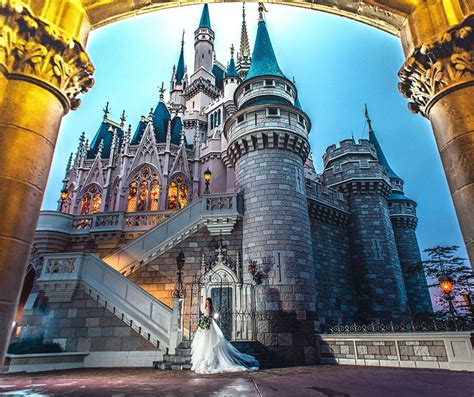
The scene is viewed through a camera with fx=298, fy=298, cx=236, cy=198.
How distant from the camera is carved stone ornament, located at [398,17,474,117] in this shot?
3.96 meters

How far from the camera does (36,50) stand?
3.80 m

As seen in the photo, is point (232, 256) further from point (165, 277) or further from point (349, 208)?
point (349, 208)

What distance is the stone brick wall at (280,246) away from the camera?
12156 millimetres

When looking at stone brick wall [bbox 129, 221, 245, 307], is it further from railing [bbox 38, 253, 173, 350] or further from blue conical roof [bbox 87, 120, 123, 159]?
blue conical roof [bbox 87, 120, 123, 159]

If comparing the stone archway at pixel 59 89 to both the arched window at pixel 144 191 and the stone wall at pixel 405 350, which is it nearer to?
the stone wall at pixel 405 350

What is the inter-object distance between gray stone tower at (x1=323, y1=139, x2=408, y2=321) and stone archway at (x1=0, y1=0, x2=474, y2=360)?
15951mm

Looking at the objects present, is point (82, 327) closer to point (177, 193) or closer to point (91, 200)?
point (177, 193)

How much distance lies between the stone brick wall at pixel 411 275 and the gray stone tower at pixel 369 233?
428 cm

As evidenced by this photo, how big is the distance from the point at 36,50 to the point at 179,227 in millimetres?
11123

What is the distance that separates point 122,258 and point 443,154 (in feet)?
42.5

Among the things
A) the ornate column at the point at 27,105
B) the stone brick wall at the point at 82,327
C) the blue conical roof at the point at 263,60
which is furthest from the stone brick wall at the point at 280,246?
the ornate column at the point at 27,105

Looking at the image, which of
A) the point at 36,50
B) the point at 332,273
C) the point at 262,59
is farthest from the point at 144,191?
the point at 36,50

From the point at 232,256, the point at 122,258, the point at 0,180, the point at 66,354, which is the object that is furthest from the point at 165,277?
the point at 0,180

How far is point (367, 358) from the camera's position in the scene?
1010cm
